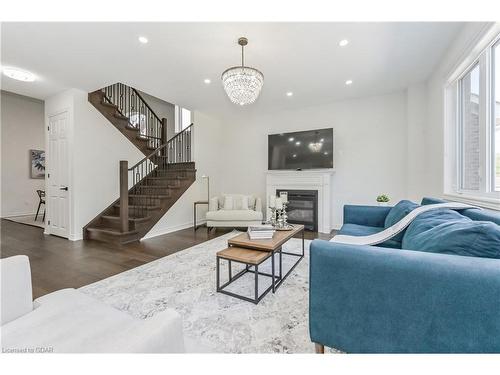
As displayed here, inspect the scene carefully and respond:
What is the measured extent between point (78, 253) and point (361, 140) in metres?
5.43

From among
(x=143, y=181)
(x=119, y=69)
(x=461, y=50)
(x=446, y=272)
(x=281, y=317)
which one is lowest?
(x=281, y=317)

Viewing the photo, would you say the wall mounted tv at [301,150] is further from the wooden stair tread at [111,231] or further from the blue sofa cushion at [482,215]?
the wooden stair tread at [111,231]

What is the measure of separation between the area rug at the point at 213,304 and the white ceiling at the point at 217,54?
273 cm

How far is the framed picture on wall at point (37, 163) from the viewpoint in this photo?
6.61 meters

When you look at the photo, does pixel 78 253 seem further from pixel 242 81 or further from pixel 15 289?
pixel 242 81

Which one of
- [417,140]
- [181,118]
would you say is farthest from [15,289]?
[181,118]

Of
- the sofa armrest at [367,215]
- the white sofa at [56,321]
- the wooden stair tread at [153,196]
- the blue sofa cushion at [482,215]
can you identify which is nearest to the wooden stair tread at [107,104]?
the wooden stair tread at [153,196]

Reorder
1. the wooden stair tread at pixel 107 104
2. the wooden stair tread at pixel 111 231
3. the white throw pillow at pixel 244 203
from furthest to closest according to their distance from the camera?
the white throw pillow at pixel 244 203
the wooden stair tread at pixel 107 104
the wooden stair tread at pixel 111 231

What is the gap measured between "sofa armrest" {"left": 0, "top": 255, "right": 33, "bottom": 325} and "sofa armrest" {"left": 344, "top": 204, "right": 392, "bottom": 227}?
326 centimetres

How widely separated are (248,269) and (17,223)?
20.4ft

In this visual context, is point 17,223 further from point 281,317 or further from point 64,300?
point 281,317

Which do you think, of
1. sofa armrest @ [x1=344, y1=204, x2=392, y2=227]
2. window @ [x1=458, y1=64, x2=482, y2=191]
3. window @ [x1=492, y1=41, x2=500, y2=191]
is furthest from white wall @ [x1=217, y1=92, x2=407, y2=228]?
window @ [x1=492, y1=41, x2=500, y2=191]
